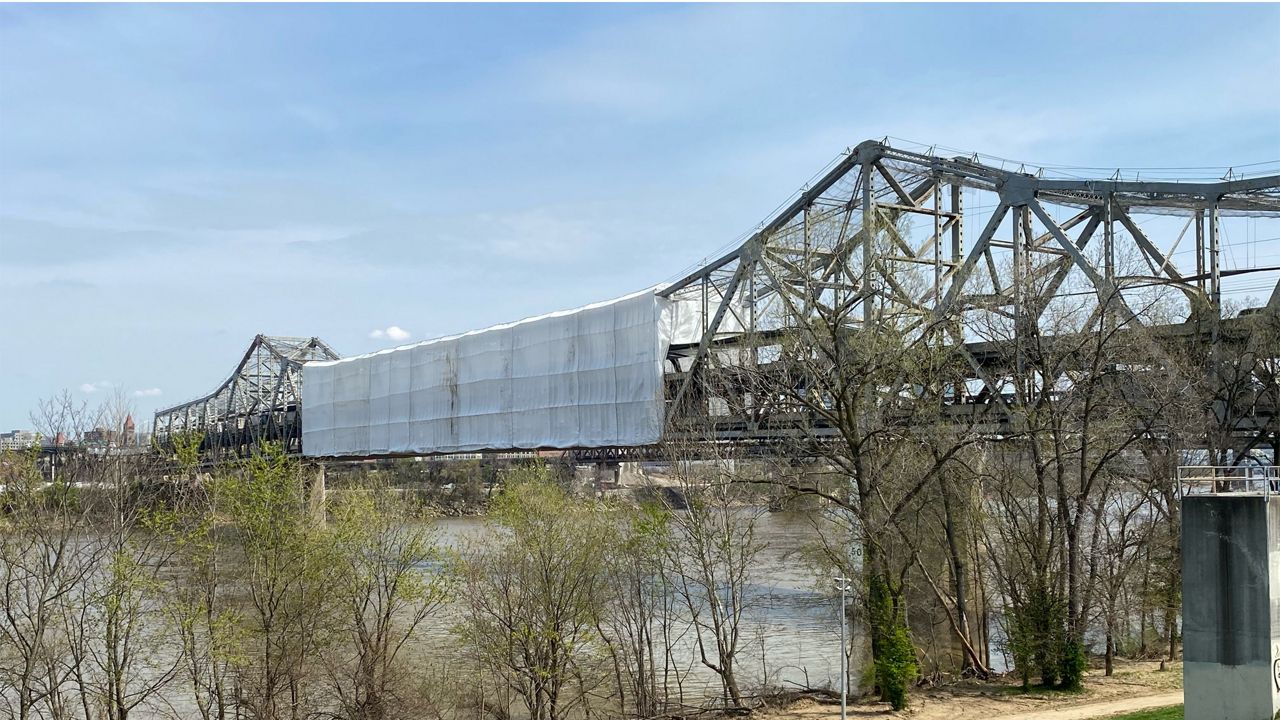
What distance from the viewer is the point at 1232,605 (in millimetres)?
21719

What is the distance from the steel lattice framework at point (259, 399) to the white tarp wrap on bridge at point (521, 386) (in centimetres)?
3546

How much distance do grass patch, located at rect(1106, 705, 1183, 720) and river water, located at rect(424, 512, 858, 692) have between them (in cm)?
935

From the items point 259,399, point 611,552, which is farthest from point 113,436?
point 259,399

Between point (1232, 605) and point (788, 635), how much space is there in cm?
2207

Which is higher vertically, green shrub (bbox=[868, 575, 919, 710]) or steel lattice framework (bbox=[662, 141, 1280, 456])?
steel lattice framework (bbox=[662, 141, 1280, 456])

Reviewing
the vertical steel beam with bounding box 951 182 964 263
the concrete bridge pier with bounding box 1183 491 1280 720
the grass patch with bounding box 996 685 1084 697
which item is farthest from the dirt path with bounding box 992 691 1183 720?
the vertical steel beam with bounding box 951 182 964 263

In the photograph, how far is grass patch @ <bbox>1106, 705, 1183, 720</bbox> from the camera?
23891mm

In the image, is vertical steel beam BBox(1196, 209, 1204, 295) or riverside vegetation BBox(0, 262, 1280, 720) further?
vertical steel beam BBox(1196, 209, 1204, 295)

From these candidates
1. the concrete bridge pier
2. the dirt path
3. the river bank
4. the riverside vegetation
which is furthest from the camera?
the riverside vegetation

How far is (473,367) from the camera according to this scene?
249 feet

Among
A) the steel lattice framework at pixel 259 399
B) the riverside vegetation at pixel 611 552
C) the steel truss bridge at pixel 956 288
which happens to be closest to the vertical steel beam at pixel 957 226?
the steel truss bridge at pixel 956 288

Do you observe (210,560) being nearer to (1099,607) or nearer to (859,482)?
(859,482)

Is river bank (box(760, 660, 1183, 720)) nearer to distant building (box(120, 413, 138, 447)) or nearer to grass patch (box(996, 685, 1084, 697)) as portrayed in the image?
grass patch (box(996, 685, 1084, 697))

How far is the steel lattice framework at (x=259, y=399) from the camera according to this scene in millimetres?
126125
